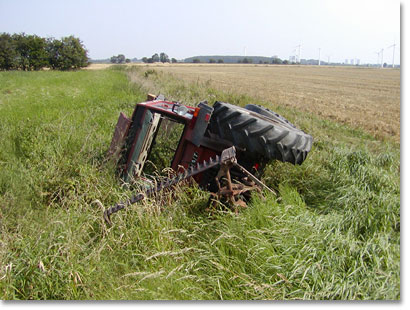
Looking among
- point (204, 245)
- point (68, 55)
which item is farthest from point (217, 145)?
point (68, 55)

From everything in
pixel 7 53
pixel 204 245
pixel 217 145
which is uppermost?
pixel 7 53

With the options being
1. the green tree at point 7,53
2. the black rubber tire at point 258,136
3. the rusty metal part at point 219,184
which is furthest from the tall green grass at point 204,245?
the green tree at point 7,53

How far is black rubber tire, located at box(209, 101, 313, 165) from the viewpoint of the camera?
129 inches

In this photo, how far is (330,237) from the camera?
94.7 inches

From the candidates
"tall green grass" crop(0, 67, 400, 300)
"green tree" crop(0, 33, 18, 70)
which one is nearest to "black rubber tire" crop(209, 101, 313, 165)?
"tall green grass" crop(0, 67, 400, 300)

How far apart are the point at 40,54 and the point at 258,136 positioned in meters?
38.8

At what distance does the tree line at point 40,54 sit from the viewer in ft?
112

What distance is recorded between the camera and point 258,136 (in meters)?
3.26

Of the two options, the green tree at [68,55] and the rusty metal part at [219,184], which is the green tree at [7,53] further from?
the rusty metal part at [219,184]

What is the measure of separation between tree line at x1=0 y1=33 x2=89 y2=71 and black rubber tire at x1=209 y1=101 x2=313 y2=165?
3557 centimetres

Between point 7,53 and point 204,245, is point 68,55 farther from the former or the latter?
point 204,245

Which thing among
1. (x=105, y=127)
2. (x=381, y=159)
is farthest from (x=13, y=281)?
(x=105, y=127)

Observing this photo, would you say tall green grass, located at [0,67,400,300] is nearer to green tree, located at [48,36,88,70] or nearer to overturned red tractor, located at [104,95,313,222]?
overturned red tractor, located at [104,95,313,222]

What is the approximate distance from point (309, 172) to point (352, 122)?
7132mm
